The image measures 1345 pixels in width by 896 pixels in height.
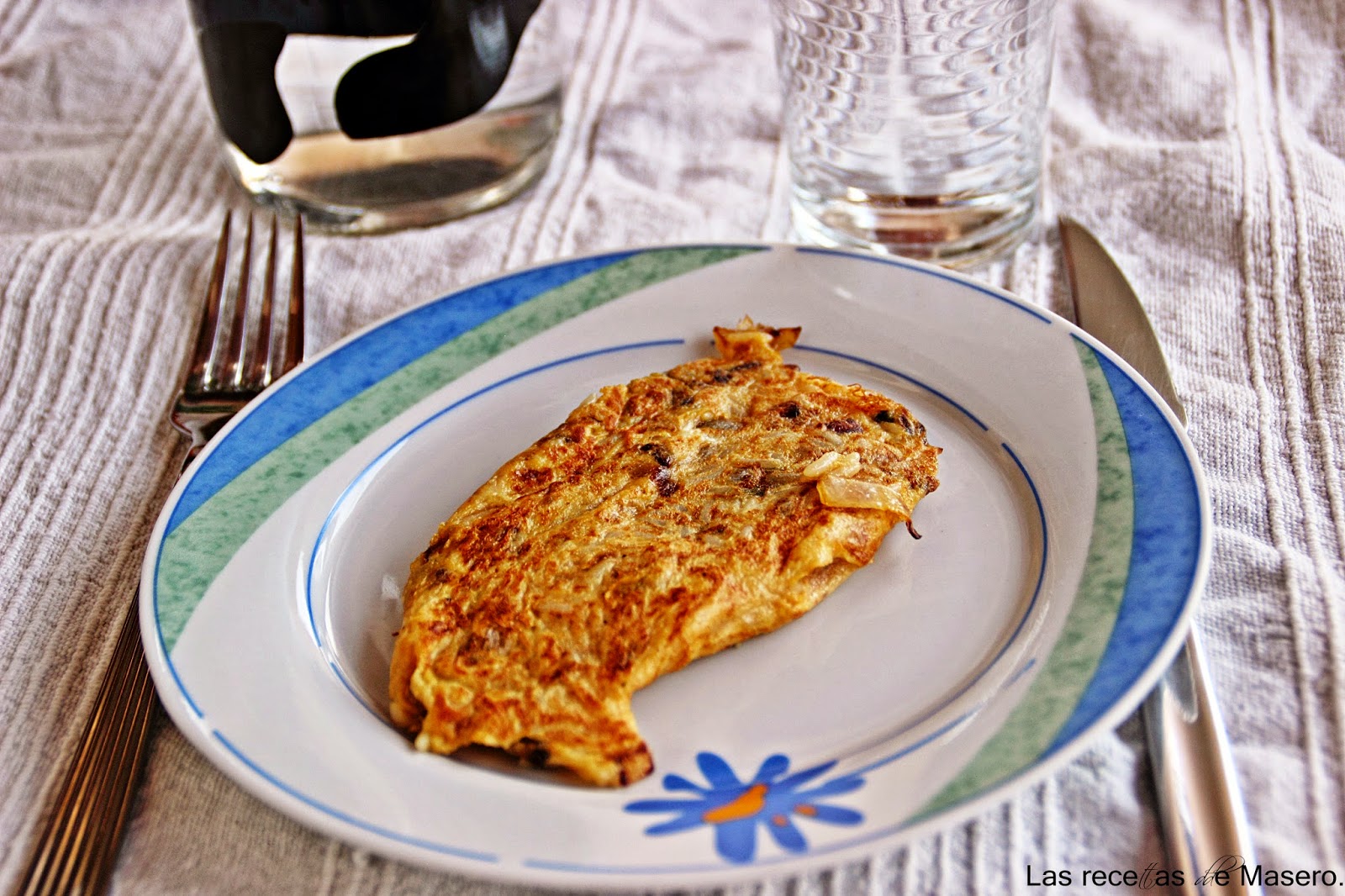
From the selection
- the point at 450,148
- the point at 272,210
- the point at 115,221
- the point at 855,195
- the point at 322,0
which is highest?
the point at 322,0

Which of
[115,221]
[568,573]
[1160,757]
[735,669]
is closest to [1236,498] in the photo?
[1160,757]

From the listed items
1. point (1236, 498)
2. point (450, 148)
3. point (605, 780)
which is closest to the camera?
point (605, 780)

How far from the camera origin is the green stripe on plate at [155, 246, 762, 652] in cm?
170

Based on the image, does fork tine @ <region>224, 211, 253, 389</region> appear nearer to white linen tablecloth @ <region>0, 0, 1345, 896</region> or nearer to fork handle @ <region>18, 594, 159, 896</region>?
white linen tablecloth @ <region>0, 0, 1345, 896</region>

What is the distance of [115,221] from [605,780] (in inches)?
86.6

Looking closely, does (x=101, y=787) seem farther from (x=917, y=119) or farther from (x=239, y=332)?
(x=917, y=119)

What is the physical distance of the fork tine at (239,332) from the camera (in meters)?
2.31

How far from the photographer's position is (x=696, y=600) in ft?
5.15

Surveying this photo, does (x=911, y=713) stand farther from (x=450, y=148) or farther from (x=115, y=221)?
(x=115, y=221)

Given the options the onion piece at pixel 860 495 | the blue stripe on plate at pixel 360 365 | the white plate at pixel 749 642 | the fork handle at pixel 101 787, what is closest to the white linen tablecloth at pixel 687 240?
the fork handle at pixel 101 787

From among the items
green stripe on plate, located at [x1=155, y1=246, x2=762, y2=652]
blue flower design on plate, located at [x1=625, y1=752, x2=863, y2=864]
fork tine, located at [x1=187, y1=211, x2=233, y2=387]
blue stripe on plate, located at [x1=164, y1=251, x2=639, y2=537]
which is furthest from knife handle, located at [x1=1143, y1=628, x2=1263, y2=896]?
fork tine, located at [x1=187, y1=211, x2=233, y2=387]

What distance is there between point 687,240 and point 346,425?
3.11 ft

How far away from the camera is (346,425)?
6.75 feet

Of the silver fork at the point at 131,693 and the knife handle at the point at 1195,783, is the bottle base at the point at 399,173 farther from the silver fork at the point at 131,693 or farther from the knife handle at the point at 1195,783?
the knife handle at the point at 1195,783
